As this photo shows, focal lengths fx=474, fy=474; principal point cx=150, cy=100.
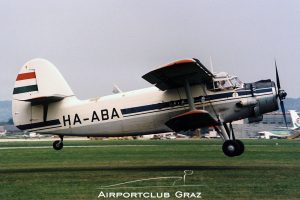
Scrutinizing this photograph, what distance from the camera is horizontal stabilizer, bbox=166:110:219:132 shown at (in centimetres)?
1606

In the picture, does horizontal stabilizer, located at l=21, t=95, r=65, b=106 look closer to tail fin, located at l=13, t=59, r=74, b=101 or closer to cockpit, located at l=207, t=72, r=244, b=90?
tail fin, located at l=13, t=59, r=74, b=101

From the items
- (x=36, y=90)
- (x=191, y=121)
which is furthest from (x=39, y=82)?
(x=191, y=121)

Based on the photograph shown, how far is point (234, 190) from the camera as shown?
37.6 ft

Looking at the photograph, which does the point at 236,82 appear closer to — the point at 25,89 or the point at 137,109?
the point at 137,109

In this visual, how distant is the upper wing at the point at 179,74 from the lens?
15788 mm

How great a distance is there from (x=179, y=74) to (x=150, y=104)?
212 cm

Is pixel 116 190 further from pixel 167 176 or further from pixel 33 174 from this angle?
pixel 33 174

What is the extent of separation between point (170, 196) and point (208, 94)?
7737 millimetres

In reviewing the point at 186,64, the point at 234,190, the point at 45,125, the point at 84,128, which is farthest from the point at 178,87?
the point at 234,190

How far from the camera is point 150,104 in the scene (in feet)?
59.9

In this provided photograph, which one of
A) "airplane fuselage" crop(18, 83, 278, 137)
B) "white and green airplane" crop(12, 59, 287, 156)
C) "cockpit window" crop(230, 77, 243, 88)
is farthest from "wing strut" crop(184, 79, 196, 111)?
"cockpit window" crop(230, 77, 243, 88)

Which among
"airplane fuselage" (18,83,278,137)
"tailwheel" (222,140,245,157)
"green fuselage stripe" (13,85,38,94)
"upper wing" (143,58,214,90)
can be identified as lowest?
"tailwheel" (222,140,245,157)

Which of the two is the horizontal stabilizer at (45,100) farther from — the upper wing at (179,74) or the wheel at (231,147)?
the wheel at (231,147)

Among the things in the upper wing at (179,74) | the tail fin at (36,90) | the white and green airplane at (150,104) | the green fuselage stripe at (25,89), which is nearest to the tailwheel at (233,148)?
the white and green airplane at (150,104)
